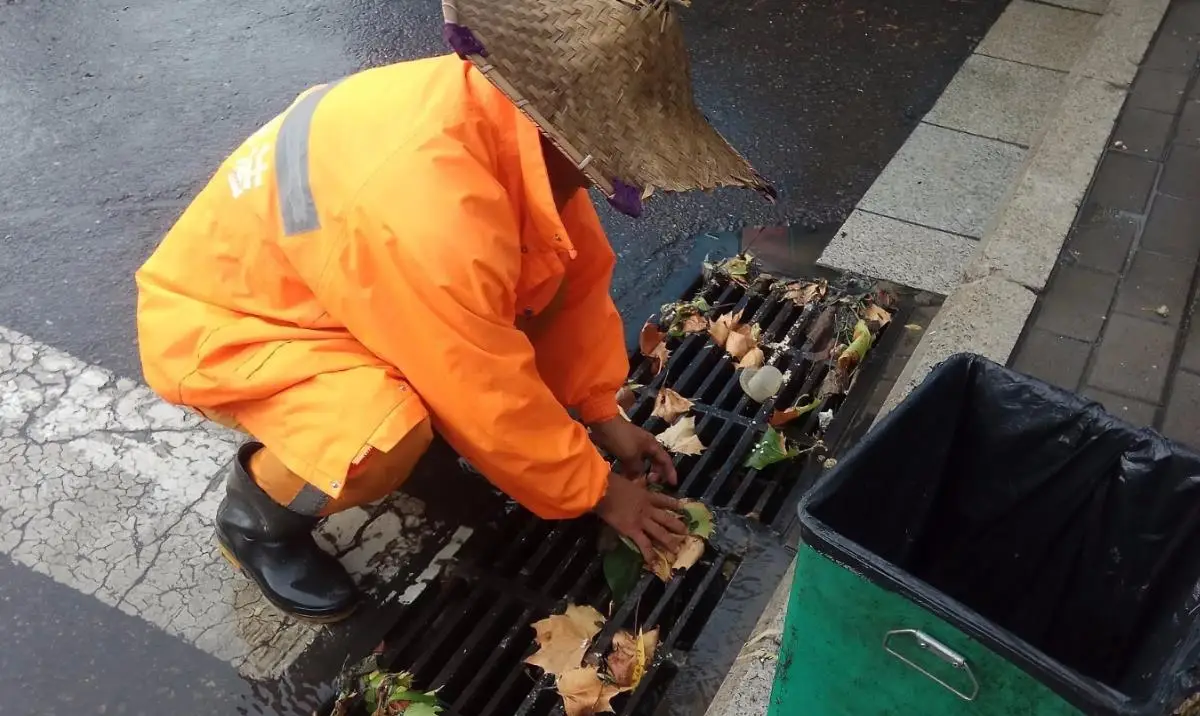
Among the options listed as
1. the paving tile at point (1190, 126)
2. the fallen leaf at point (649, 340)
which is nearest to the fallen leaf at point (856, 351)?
the fallen leaf at point (649, 340)

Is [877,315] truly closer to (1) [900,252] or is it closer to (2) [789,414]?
(1) [900,252]

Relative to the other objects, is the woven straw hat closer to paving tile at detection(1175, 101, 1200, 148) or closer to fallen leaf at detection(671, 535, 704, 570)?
fallen leaf at detection(671, 535, 704, 570)

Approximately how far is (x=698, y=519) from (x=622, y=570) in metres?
0.21

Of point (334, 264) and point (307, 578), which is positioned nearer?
point (334, 264)

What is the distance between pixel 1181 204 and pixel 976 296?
914 millimetres

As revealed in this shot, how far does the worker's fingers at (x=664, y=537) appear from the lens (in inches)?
79.5

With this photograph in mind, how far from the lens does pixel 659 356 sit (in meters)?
2.57

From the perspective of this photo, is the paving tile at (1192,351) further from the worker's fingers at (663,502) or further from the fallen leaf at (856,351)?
the worker's fingers at (663,502)

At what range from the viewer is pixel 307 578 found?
199 centimetres

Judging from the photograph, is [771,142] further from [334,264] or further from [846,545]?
[846,545]

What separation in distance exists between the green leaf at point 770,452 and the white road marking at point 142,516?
690 millimetres

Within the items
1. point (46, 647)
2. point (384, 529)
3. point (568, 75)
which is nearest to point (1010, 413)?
point (568, 75)

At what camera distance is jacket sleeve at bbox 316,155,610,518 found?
152 cm

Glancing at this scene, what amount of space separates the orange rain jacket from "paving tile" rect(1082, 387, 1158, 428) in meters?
1.29
